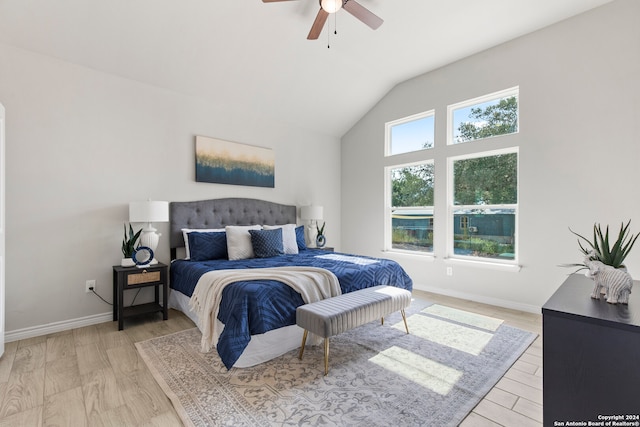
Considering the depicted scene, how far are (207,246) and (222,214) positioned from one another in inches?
27.7

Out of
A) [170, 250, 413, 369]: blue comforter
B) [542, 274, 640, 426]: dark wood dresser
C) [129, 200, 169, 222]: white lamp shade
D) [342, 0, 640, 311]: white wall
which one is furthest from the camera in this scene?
[129, 200, 169, 222]: white lamp shade

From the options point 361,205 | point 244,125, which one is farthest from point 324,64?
point 361,205

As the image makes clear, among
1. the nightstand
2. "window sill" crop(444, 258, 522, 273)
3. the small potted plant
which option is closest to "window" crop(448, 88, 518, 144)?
"window sill" crop(444, 258, 522, 273)

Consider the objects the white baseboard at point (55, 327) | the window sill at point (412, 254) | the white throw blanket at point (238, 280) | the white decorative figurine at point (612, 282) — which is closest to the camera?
the white decorative figurine at point (612, 282)

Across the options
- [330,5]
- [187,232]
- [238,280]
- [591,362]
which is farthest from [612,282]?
[187,232]

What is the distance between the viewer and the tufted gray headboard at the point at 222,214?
3.74m

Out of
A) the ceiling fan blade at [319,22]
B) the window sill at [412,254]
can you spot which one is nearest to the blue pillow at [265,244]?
the window sill at [412,254]

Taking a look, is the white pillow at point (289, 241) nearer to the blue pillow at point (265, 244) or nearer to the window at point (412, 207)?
the blue pillow at point (265, 244)

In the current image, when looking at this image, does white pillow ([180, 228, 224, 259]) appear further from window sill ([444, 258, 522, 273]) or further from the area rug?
window sill ([444, 258, 522, 273])

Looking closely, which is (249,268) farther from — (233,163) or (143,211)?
(233,163)

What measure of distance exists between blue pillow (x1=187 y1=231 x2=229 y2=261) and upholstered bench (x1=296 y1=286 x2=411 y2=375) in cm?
171

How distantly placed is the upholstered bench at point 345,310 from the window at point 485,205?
1883mm

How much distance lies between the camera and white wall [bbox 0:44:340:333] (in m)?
2.83

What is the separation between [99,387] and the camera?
2027mm
